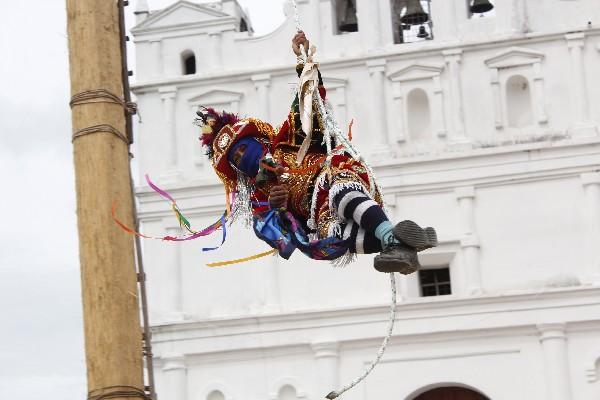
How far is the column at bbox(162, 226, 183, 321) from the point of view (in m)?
21.2

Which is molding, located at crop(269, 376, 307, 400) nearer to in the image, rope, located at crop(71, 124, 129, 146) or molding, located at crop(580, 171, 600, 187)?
molding, located at crop(580, 171, 600, 187)

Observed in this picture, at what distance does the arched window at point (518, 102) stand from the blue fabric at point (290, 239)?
1389 centimetres

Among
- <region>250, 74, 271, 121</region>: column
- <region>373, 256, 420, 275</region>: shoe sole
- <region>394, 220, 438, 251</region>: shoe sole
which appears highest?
<region>250, 74, 271, 121</region>: column

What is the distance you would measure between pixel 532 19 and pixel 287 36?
312cm

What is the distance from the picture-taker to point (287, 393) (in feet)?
68.4

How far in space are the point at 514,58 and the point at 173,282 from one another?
5.10 m

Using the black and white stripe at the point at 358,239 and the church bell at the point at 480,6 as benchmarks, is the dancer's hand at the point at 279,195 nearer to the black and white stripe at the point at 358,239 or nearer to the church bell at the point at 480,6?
the black and white stripe at the point at 358,239

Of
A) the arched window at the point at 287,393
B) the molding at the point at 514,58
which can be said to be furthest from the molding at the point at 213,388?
the molding at the point at 514,58

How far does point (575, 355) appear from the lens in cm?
2022

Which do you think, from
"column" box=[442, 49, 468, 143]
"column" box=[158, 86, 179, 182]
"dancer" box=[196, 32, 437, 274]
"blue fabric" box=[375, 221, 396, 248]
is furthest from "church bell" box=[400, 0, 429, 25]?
"blue fabric" box=[375, 221, 396, 248]

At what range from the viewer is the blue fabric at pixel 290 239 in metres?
7.21

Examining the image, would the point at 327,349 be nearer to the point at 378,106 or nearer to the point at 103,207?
the point at 378,106

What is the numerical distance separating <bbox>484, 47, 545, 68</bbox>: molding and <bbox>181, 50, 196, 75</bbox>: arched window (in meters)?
3.83

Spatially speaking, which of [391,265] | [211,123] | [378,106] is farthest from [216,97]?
[391,265]
